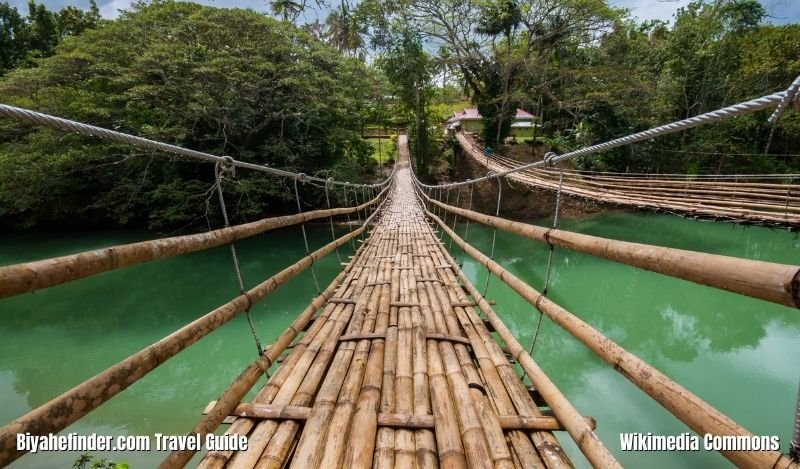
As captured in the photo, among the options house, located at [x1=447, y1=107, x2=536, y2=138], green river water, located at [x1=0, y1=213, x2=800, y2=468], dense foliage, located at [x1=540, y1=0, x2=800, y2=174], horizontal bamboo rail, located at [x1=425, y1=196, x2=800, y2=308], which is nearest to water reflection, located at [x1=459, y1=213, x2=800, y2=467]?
green river water, located at [x1=0, y1=213, x2=800, y2=468]

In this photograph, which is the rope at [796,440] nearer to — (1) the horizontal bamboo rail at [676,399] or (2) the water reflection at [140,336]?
(1) the horizontal bamboo rail at [676,399]

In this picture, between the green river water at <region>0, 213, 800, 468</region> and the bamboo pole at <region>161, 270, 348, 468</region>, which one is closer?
the bamboo pole at <region>161, 270, 348, 468</region>

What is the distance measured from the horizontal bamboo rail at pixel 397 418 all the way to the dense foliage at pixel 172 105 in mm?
6908

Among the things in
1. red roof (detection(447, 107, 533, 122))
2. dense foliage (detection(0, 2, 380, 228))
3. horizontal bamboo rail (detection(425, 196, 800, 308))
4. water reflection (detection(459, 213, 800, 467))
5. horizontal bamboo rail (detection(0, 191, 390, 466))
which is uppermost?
red roof (detection(447, 107, 533, 122))

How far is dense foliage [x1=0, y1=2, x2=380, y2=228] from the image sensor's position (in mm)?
7219

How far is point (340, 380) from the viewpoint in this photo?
1.18 meters

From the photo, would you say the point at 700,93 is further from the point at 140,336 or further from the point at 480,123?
the point at 140,336

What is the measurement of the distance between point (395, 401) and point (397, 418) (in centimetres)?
10

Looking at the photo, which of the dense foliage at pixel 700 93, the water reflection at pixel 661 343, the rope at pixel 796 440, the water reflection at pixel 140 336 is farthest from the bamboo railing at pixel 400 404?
the dense foliage at pixel 700 93

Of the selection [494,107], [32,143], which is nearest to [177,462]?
[32,143]

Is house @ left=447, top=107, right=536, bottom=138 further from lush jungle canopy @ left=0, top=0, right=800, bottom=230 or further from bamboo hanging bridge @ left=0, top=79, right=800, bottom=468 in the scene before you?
bamboo hanging bridge @ left=0, top=79, right=800, bottom=468

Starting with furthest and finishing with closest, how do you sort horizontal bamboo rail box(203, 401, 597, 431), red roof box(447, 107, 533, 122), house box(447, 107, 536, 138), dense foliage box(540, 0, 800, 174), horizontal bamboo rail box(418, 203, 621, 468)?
red roof box(447, 107, 533, 122), house box(447, 107, 536, 138), dense foliage box(540, 0, 800, 174), horizontal bamboo rail box(203, 401, 597, 431), horizontal bamboo rail box(418, 203, 621, 468)

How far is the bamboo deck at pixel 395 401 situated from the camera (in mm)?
869

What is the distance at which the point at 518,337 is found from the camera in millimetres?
4223
